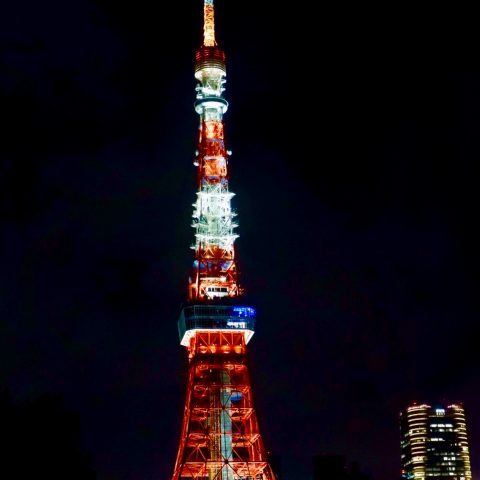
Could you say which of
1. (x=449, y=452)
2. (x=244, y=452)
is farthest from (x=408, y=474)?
(x=244, y=452)

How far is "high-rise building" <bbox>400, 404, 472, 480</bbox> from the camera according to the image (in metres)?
185

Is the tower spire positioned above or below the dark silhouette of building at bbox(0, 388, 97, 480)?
above

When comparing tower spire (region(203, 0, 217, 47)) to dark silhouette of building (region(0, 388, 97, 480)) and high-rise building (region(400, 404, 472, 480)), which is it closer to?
dark silhouette of building (region(0, 388, 97, 480))

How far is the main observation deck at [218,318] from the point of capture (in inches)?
3059

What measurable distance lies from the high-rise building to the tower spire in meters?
124

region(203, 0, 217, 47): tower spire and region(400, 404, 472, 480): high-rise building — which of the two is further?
region(400, 404, 472, 480): high-rise building

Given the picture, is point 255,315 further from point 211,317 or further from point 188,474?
point 188,474

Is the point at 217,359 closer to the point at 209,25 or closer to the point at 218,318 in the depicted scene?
the point at 218,318

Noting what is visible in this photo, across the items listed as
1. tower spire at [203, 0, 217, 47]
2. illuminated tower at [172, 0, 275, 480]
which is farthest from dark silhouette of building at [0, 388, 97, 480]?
tower spire at [203, 0, 217, 47]

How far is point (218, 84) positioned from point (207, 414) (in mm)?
33976

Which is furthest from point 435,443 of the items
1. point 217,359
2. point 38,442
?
point 38,442

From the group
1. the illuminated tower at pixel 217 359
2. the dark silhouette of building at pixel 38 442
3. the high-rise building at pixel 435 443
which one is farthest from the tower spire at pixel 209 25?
the high-rise building at pixel 435 443

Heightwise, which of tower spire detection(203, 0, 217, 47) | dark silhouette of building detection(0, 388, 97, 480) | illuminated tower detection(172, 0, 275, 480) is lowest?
dark silhouette of building detection(0, 388, 97, 480)

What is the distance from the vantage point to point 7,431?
94.0 ft
